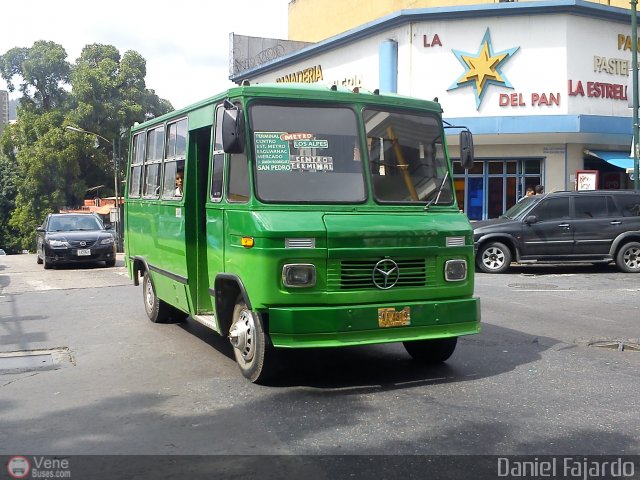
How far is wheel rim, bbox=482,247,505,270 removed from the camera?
647 inches

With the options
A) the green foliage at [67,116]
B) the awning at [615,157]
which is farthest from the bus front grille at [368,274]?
the green foliage at [67,116]

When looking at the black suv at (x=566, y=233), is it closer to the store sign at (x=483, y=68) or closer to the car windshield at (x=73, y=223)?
the store sign at (x=483, y=68)

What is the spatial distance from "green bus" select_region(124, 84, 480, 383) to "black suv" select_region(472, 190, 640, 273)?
29.4 feet

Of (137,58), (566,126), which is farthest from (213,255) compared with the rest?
(137,58)

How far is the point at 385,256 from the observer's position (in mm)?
6367

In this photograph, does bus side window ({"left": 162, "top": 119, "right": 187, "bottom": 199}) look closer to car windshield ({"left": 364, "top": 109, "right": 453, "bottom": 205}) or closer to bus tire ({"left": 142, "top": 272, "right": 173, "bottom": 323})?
bus tire ({"left": 142, "top": 272, "right": 173, "bottom": 323})

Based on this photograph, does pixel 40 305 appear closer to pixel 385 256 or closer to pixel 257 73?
pixel 385 256

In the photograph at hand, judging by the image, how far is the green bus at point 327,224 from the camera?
20.2 ft

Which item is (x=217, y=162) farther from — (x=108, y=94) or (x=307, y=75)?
(x=108, y=94)

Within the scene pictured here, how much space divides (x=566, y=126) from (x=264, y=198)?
19.5m

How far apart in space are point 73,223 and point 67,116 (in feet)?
96.6

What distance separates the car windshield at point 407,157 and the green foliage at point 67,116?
133 ft

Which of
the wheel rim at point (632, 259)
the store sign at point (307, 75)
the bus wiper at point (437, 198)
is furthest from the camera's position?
the store sign at point (307, 75)

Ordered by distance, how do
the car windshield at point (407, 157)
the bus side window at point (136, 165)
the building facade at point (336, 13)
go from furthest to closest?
the building facade at point (336, 13)
the bus side window at point (136, 165)
the car windshield at point (407, 157)
